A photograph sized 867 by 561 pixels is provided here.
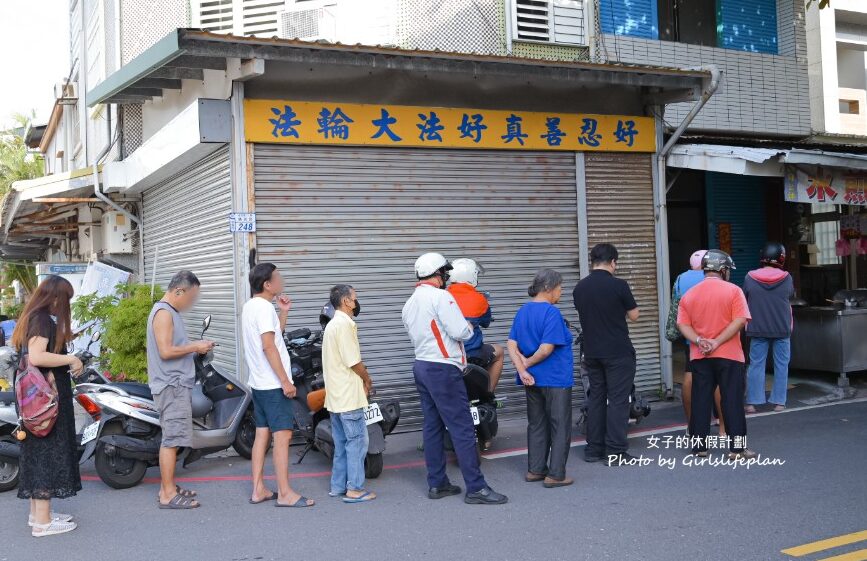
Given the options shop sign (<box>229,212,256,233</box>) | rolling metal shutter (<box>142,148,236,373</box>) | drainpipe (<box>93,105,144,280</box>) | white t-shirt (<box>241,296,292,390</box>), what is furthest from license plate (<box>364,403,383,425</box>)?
drainpipe (<box>93,105,144,280</box>)

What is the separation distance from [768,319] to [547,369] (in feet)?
12.7

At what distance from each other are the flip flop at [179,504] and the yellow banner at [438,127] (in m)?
3.60

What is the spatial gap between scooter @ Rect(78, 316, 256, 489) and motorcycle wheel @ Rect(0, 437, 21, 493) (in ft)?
2.20

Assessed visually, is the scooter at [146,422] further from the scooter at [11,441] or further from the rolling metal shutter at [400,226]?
the rolling metal shutter at [400,226]

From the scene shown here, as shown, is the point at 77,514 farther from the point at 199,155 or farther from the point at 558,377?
the point at 199,155

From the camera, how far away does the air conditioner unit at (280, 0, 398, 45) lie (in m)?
10.7

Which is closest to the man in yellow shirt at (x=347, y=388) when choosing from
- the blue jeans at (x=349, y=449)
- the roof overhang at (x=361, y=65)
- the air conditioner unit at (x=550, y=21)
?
the blue jeans at (x=349, y=449)

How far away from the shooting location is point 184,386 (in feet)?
20.5

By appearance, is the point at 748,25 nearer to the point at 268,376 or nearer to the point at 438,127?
the point at 438,127

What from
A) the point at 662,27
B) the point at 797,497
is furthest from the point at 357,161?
the point at 662,27

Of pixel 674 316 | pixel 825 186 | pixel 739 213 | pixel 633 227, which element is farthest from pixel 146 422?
pixel 739 213

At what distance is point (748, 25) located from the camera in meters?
13.8

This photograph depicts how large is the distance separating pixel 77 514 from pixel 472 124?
550 cm

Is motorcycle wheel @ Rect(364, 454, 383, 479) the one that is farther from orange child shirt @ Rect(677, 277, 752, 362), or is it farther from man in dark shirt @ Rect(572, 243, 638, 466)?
orange child shirt @ Rect(677, 277, 752, 362)
